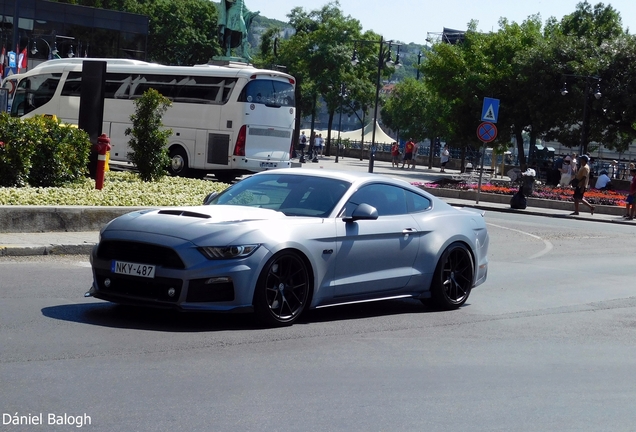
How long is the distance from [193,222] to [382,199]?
228cm

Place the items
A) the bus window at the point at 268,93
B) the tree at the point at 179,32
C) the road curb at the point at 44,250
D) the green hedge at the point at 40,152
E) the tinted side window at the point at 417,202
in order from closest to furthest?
the tinted side window at the point at 417,202 < the road curb at the point at 44,250 < the green hedge at the point at 40,152 < the bus window at the point at 268,93 < the tree at the point at 179,32

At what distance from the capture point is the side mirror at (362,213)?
357 inches

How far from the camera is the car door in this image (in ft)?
29.8

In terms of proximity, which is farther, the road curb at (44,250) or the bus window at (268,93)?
the bus window at (268,93)

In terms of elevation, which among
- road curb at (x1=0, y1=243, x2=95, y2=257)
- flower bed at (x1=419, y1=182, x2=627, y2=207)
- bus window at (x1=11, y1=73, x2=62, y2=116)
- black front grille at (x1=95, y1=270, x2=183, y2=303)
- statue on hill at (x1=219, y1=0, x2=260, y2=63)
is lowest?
road curb at (x1=0, y1=243, x2=95, y2=257)

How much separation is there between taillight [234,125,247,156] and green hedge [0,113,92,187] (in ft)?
38.2

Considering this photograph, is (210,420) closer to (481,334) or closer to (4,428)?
(4,428)

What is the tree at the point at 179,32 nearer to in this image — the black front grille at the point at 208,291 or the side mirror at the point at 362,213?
the side mirror at the point at 362,213

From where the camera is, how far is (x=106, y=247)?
8.47 metres

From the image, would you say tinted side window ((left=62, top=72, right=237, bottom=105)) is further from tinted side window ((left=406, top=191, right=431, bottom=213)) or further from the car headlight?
the car headlight

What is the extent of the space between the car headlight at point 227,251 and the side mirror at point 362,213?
130cm

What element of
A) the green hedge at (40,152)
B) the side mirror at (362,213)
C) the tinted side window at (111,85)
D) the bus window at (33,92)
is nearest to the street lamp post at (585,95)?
the tinted side window at (111,85)

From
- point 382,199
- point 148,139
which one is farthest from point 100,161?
point 382,199

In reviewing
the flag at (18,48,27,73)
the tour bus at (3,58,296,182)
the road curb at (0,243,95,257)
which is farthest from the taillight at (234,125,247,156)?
the flag at (18,48,27,73)
